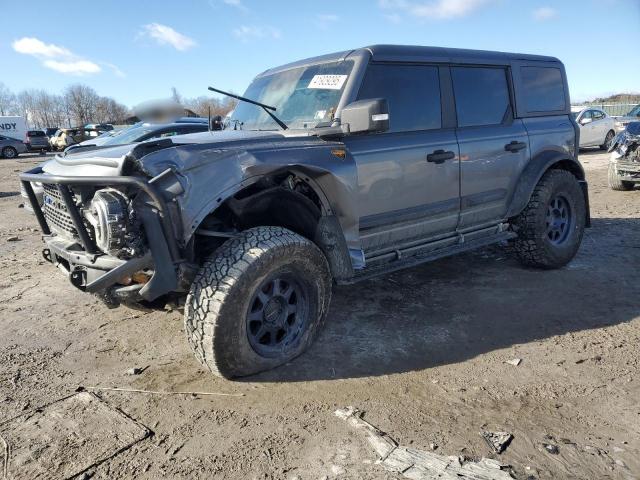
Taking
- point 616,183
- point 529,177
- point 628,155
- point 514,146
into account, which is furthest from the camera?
point 616,183

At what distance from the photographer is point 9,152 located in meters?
28.7

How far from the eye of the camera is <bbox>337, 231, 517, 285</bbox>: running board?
3730mm

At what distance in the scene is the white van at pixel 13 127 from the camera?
3438cm

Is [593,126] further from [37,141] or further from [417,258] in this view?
[37,141]

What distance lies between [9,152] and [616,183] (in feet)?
98.8

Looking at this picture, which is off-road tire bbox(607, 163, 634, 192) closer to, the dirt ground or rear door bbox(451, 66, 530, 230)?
the dirt ground

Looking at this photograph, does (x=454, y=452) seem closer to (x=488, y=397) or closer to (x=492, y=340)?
(x=488, y=397)

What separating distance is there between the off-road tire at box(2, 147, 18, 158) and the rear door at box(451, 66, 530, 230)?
3070 centimetres

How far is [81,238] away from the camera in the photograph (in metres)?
2.95

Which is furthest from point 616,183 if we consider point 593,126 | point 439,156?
point 593,126

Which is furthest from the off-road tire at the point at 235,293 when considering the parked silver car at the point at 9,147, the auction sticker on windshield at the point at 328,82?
the parked silver car at the point at 9,147

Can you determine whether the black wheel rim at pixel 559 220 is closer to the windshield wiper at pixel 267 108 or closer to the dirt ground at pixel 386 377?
the dirt ground at pixel 386 377

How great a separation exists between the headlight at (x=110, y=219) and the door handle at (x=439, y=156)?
2361 millimetres

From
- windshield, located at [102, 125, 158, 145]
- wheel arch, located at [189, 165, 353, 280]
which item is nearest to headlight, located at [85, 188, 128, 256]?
wheel arch, located at [189, 165, 353, 280]
